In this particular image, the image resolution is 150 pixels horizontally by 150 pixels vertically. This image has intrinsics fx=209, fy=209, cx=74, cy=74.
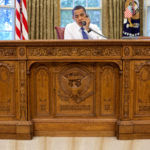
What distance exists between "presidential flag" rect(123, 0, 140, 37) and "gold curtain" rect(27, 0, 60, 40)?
4.99 feet

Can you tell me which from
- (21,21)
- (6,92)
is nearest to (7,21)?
(21,21)

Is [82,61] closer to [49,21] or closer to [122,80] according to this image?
[122,80]

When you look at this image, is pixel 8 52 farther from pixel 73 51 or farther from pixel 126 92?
pixel 126 92

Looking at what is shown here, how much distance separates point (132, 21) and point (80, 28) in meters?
1.97

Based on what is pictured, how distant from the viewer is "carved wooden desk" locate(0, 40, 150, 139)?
2100 mm

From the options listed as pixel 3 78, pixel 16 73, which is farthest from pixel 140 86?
pixel 3 78

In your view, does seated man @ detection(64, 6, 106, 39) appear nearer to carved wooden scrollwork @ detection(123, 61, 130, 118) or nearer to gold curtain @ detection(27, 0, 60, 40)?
carved wooden scrollwork @ detection(123, 61, 130, 118)

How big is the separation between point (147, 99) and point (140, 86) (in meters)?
0.15

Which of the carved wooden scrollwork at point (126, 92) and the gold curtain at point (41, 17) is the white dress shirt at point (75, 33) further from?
the gold curtain at point (41, 17)

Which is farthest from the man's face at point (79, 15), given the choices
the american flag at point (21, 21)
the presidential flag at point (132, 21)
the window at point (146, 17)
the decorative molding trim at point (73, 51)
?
the window at point (146, 17)

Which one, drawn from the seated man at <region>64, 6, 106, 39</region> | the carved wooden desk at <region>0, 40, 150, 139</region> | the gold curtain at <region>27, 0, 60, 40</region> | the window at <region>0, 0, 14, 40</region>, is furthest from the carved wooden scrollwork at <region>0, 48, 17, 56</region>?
the window at <region>0, 0, 14, 40</region>

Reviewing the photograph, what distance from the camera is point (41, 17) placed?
4504 millimetres

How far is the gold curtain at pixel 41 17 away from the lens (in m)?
4.49

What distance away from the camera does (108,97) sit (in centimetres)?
217
